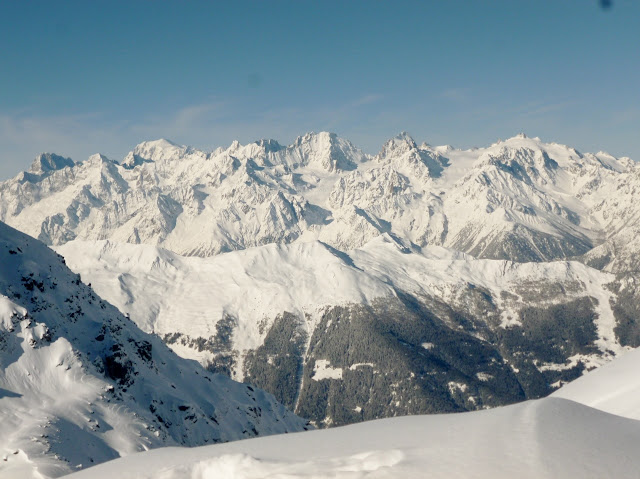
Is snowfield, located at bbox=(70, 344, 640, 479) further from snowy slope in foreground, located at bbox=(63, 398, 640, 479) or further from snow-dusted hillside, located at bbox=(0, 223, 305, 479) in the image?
snow-dusted hillside, located at bbox=(0, 223, 305, 479)

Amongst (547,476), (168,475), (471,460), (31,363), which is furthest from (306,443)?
(31,363)

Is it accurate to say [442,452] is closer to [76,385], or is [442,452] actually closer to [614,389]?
[614,389]

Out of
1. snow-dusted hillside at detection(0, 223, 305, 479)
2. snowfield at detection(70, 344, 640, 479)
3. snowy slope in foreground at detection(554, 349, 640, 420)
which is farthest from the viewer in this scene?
snow-dusted hillside at detection(0, 223, 305, 479)

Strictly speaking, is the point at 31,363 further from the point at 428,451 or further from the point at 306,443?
the point at 428,451

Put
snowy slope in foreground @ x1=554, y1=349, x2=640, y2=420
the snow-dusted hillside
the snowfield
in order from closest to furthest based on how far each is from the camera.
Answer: the snowfield, snowy slope in foreground @ x1=554, y1=349, x2=640, y2=420, the snow-dusted hillside

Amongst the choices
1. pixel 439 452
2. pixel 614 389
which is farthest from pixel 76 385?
pixel 439 452

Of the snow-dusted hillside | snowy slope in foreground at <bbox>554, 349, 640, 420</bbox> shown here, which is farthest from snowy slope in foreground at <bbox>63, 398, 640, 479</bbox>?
Result: the snow-dusted hillside
